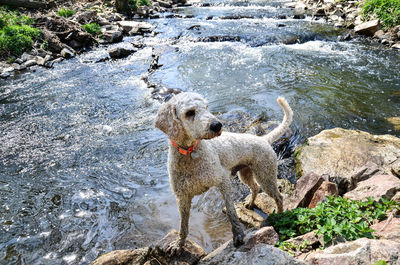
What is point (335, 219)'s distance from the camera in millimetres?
2891

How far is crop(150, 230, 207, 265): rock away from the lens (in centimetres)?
304

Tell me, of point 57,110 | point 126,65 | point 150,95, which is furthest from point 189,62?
point 57,110

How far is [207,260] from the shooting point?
2865 mm

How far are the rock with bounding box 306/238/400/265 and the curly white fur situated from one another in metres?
0.85

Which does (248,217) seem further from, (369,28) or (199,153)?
(369,28)

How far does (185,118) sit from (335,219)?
6.44 ft

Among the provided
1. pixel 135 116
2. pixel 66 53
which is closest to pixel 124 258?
pixel 135 116

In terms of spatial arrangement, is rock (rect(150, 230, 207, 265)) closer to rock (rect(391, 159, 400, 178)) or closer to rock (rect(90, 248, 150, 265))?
rock (rect(90, 248, 150, 265))

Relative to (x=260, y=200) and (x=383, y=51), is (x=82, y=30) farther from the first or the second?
(x=383, y=51)

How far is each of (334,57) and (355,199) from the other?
10293 millimetres

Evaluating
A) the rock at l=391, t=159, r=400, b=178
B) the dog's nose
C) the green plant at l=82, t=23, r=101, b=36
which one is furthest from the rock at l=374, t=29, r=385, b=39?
the green plant at l=82, t=23, r=101, b=36

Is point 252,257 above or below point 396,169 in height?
above

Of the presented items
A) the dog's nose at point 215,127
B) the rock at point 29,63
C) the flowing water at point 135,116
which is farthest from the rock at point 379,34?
the rock at point 29,63

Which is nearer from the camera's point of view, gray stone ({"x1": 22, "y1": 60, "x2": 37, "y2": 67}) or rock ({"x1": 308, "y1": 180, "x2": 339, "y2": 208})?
rock ({"x1": 308, "y1": 180, "x2": 339, "y2": 208})
